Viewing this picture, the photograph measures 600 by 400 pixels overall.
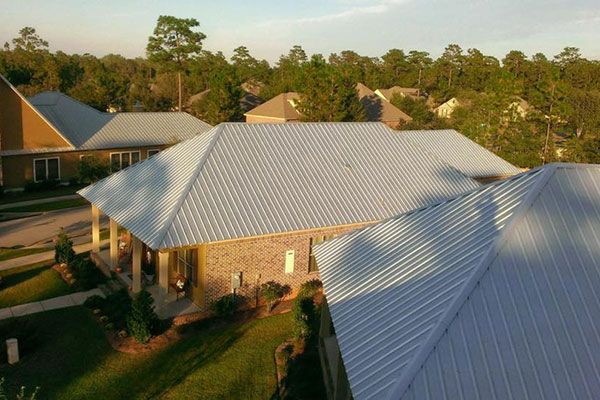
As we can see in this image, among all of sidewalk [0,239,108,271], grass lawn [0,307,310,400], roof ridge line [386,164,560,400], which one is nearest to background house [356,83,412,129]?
sidewalk [0,239,108,271]

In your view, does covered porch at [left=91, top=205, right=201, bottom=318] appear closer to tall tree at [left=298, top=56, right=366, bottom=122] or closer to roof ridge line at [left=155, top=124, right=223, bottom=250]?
roof ridge line at [left=155, top=124, right=223, bottom=250]

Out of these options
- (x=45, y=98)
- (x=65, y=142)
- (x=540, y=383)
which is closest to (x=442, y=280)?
(x=540, y=383)

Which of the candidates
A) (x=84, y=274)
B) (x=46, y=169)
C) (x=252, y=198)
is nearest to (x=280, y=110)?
(x=46, y=169)

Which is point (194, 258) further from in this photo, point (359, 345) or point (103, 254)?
point (359, 345)

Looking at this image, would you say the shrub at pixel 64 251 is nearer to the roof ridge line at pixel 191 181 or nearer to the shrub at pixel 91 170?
the roof ridge line at pixel 191 181

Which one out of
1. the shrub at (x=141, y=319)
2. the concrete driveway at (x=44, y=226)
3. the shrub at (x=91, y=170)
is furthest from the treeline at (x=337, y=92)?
the shrub at (x=141, y=319)

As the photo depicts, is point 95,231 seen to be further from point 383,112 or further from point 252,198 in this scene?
point 383,112
